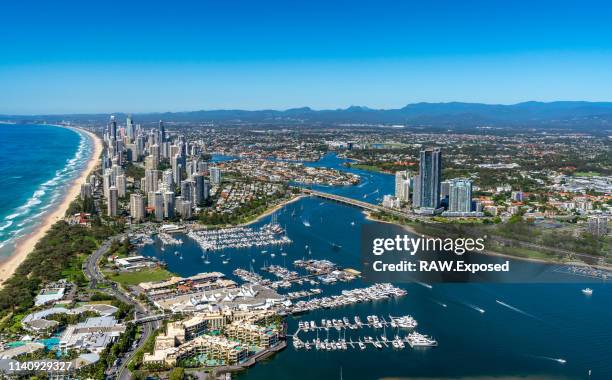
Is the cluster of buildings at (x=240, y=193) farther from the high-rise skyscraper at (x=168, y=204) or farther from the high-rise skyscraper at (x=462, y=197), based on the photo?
the high-rise skyscraper at (x=462, y=197)

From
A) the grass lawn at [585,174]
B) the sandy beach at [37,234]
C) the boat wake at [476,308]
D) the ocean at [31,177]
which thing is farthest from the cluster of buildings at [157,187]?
the grass lawn at [585,174]

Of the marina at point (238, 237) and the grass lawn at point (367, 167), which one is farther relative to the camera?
the grass lawn at point (367, 167)

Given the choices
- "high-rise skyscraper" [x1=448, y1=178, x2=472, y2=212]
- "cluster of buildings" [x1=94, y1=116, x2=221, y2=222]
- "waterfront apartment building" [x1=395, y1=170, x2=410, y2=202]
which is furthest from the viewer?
"waterfront apartment building" [x1=395, y1=170, x2=410, y2=202]

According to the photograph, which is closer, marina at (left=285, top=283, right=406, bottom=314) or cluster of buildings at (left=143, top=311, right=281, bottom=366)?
cluster of buildings at (left=143, top=311, right=281, bottom=366)

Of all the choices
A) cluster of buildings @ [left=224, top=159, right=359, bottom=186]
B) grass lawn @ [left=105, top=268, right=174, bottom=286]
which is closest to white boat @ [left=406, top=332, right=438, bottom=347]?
grass lawn @ [left=105, top=268, right=174, bottom=286]

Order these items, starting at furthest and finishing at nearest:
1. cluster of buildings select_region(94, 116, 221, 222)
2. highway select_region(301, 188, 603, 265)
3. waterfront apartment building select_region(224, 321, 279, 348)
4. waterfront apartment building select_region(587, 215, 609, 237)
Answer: cluster of buildings select_region(94, 116, 221, 222), waterfront apartment building select_region(587, 215, 609, 237), highway select_region(301, 188, 603, 265), waterfront apartment building select_region(224, 321, 279, 348)

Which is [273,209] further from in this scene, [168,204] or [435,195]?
[435,195]

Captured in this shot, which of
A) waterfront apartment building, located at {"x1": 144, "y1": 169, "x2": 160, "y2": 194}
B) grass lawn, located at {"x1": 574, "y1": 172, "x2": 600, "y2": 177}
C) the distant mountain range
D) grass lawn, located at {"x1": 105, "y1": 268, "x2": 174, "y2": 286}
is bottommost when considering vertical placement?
grass lawn, located at {"x1": 105, "y1": 268, "x2": 174, "y2": 286}

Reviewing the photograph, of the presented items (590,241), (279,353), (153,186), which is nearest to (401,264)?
(279,353)

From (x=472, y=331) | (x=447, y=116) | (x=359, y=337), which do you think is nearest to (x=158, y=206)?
(x=359, y=337)

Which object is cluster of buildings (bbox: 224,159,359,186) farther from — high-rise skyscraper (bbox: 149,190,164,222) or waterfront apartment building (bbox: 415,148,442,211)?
high-rise skyscraper (bbox: 149,190,164,222)
